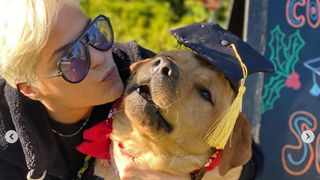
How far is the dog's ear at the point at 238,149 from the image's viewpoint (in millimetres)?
2293

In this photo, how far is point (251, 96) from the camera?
2.83m

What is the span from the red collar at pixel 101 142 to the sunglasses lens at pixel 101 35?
0.70ft

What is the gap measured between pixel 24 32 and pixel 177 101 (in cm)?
57

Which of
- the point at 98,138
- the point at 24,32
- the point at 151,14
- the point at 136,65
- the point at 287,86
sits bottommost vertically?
the point at 151,14

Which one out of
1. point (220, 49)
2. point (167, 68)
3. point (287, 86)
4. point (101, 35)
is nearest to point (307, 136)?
point (287, 86)

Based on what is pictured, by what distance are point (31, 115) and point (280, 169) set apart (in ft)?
3.81

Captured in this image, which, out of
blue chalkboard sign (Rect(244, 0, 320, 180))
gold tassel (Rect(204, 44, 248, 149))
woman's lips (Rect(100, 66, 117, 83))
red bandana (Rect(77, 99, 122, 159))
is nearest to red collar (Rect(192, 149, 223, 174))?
gold tassel (Rect(204, 44, 248, 149))

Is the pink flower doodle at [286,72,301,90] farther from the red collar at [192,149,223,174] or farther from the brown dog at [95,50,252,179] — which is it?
the red collar at [192,149,223,174]

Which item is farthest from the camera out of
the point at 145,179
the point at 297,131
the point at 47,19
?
the point at 297,131

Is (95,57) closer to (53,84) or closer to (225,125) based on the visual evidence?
(53,84)

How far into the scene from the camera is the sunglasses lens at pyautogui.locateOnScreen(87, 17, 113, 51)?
7.14 ft

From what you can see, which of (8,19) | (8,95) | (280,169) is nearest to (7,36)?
(8,19)

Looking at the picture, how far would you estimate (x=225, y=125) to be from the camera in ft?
7.07

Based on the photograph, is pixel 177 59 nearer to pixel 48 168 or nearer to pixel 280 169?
pixel 48 168
